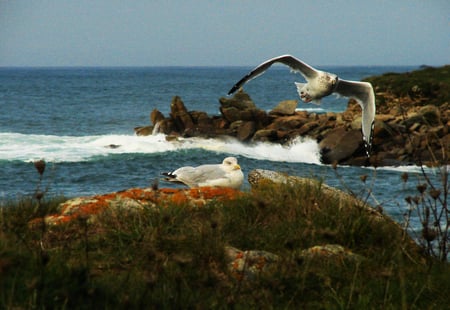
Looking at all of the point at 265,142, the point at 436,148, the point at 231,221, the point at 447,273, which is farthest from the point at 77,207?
the point at 265,142

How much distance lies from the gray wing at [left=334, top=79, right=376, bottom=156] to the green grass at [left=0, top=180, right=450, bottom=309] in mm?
4214

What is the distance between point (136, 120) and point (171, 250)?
4075 centimetres

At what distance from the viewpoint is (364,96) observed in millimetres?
11508

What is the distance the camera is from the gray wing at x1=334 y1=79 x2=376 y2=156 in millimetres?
11289

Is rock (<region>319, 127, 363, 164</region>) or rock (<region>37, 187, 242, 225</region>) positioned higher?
rock (<region>37, 187, 242, 225</region>)

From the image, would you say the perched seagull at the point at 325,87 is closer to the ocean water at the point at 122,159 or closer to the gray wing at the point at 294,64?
the gray wing at the point at 294,64

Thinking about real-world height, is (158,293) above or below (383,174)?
above

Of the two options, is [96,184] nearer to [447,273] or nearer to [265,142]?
[265,142]

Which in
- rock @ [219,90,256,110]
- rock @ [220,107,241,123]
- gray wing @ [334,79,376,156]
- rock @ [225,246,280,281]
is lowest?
rock @ [220,107,241,123]

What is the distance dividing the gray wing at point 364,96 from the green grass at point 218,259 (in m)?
4.21

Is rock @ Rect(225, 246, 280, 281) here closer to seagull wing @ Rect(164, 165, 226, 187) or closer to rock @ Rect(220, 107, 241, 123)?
seagull wing @ Rect(164, 165, 226, 187)

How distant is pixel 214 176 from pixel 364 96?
432 centimetres

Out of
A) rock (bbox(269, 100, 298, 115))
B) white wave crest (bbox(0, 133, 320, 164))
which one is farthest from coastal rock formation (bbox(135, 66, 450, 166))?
white wave crest (bbox(0, 133, 320, 164))

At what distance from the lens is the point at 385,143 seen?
27.0m
